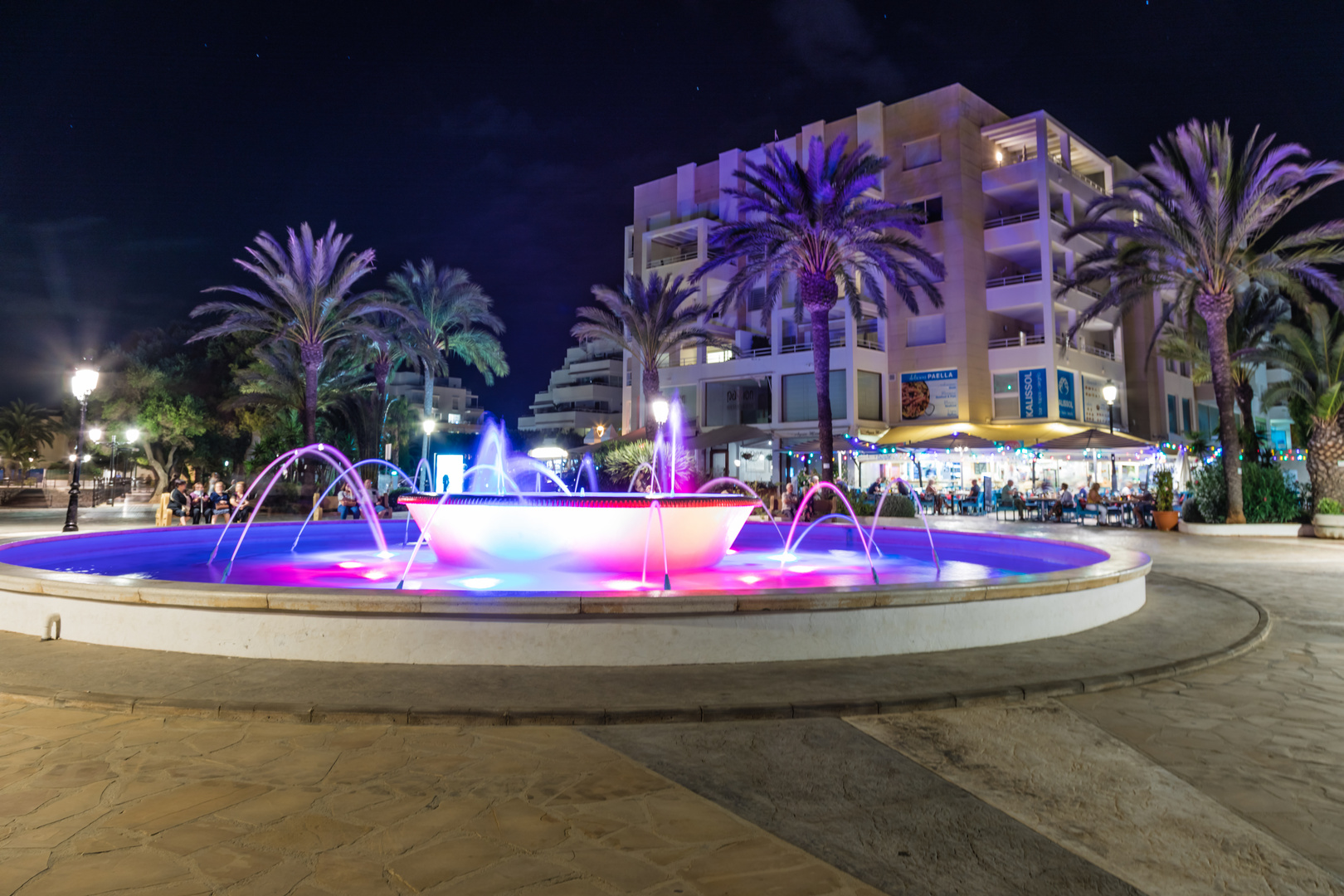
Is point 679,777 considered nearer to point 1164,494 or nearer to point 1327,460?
point 1164,494

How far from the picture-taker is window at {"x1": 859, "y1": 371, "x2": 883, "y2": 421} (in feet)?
117

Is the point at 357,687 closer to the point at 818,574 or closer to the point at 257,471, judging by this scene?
the point at 818,574

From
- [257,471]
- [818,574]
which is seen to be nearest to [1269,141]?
[818,574]

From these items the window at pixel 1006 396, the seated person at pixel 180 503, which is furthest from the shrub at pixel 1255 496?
the seated person at pixel 180 503

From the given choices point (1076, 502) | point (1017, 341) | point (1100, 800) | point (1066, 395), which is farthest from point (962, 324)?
point (1100, 800)

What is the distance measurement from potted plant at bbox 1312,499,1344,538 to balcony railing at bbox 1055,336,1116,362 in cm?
1588

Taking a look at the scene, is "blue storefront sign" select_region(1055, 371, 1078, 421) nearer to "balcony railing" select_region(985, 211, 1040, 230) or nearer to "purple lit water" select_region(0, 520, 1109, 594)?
"balcony railing" select_region(985, 211, 1040, 230)

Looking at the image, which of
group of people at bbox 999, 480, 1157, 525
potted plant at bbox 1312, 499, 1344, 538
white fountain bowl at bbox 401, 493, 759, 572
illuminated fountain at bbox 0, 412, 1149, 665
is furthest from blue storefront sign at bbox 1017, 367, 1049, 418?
white fountain bowl at bbox 401, 493, 759, 572

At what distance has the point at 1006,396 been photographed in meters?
35.4

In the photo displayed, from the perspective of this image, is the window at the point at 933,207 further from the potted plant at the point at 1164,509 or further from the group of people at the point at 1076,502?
the potted plant at the point at 1164,509

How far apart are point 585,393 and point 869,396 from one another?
3820cm

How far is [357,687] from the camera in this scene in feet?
16.1

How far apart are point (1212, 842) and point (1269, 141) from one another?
77.7 feet

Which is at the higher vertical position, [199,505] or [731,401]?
[731,401]
